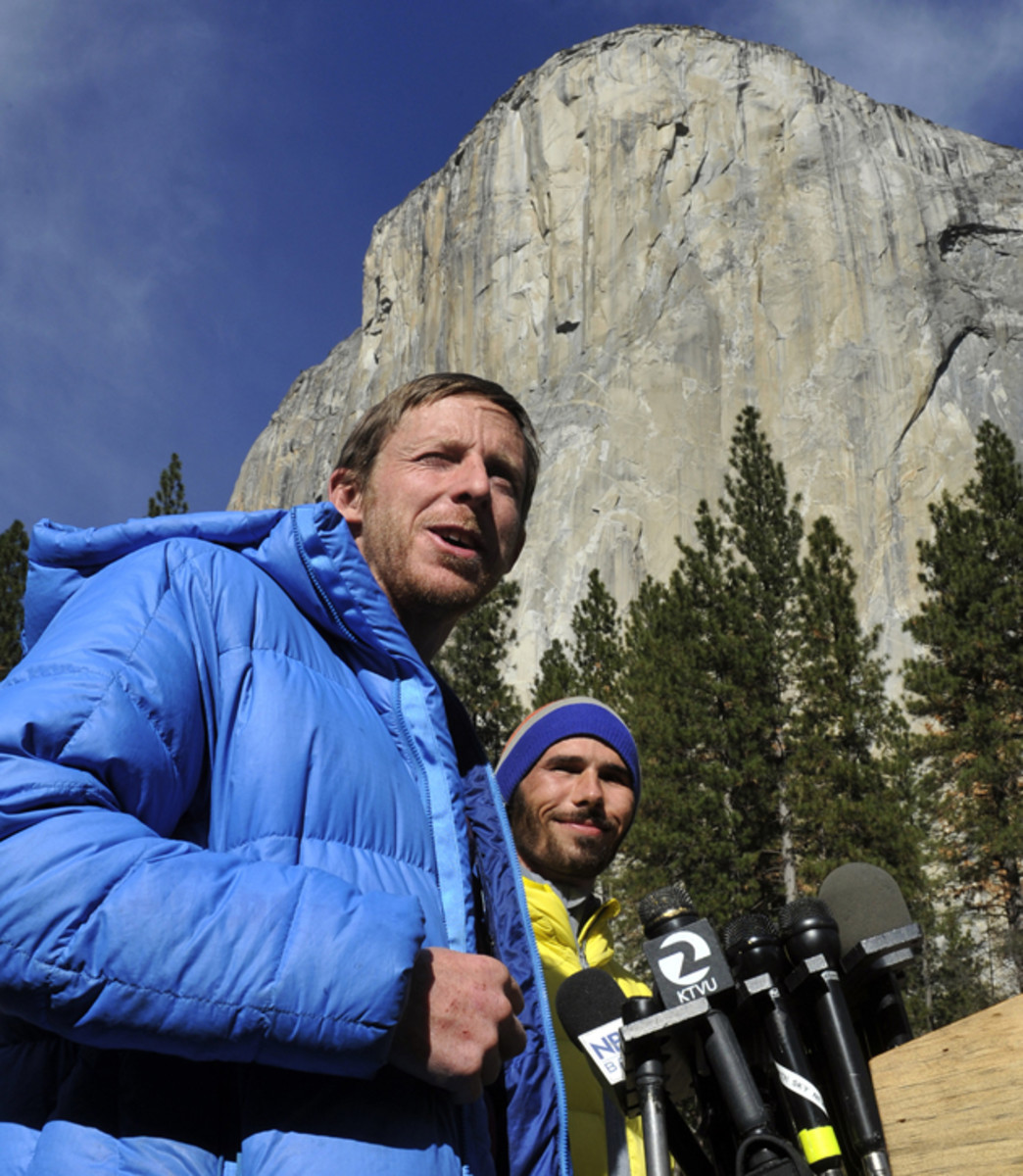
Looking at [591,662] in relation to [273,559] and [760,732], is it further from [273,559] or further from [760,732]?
[273,559]

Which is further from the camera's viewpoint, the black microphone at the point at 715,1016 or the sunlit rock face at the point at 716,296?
the sunlit rock face at the point at 716,296

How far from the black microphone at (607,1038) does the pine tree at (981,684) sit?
15807 mm

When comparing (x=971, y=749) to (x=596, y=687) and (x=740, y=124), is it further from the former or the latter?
(x=740, y=124)

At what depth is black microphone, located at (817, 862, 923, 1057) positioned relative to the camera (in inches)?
65.6

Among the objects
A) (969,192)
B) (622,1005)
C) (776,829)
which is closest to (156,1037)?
(622,1005)

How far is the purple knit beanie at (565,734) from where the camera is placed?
122 inches

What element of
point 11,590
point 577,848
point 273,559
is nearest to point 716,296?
point 11,590

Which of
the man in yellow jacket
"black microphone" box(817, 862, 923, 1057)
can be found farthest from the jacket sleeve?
the man in yellow jacket

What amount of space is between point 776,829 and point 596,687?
5.19m

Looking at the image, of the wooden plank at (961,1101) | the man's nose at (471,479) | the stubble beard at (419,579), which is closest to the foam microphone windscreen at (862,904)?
the wooden plank at (961,1101)

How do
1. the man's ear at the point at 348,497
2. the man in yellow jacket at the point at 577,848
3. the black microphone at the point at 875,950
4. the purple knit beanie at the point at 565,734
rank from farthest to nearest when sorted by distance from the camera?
1. the purple knit beanie at the point at 565,734
2. the man in yellow jacket at the point at 577,848
3. the man's ear at the point at 348,497
4. the black microphone at the point at 875,950

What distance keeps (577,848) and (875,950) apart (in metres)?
1.18

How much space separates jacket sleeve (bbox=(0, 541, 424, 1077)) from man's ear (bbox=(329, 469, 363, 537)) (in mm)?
802

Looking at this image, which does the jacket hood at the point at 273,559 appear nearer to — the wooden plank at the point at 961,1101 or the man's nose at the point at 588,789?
the wooden plank at the point at 961,1101
